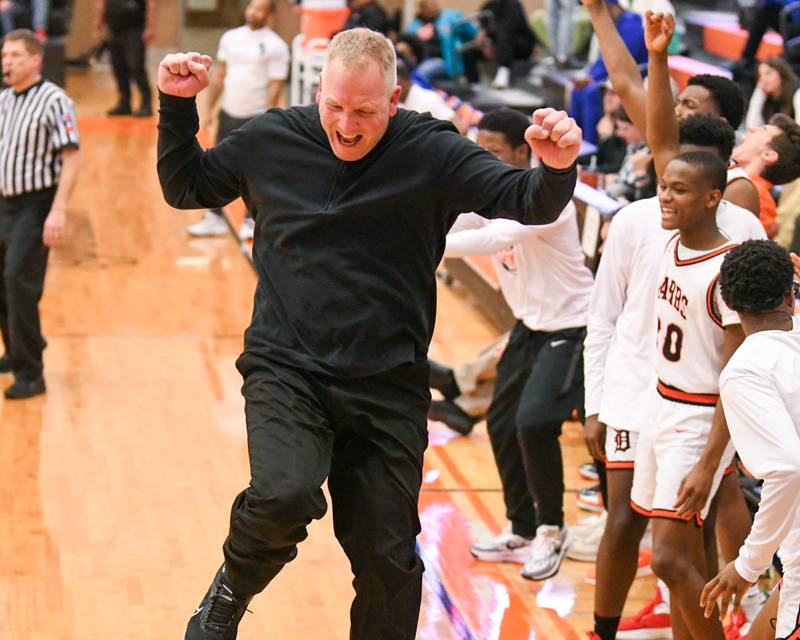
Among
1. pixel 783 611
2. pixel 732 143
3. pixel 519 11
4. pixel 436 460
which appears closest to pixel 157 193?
pixel 519 11

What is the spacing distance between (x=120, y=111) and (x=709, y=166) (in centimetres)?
1419

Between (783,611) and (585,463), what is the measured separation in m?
3.46

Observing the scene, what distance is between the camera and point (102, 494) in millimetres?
6625

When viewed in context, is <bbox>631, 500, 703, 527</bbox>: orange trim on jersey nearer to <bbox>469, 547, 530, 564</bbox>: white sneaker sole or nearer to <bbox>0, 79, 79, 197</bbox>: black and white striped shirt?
<bbox>469, 547, 530, 564</bbox>: white sneaker sole

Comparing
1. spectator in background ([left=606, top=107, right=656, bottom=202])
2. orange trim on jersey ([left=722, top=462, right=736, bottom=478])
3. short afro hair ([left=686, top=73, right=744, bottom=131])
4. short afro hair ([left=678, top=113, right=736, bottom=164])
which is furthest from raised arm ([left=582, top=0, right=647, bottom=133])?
spectator in background ([left=606, top=107, right=656, bottom=202])

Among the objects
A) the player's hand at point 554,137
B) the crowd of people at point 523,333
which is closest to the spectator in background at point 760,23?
the crowd of people at point 523,333

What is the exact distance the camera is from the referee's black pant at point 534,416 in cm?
564

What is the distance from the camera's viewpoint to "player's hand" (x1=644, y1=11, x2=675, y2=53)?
489 cm

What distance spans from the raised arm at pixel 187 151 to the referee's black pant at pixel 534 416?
6.61 ft

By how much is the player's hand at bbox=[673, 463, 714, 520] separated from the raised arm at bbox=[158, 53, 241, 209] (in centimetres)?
169

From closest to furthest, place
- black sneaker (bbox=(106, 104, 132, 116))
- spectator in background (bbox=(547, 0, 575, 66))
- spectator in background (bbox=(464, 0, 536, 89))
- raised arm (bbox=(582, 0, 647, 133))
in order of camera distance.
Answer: raised arm (bbox=(582, 0, 647, 133)) → spectator in background (bbox=(547, 0, 575, 66)) → spectator in background (bbox=(464, 0, 536, 89)) → black sneaker (bbox=(106, 104, 132, 116))

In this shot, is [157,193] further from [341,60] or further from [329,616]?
[341,60]

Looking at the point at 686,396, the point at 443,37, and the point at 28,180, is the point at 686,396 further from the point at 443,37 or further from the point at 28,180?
the point at 443,37

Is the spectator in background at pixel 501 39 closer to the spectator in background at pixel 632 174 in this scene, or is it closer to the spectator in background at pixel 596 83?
the spectator in background at pixel 596 83
